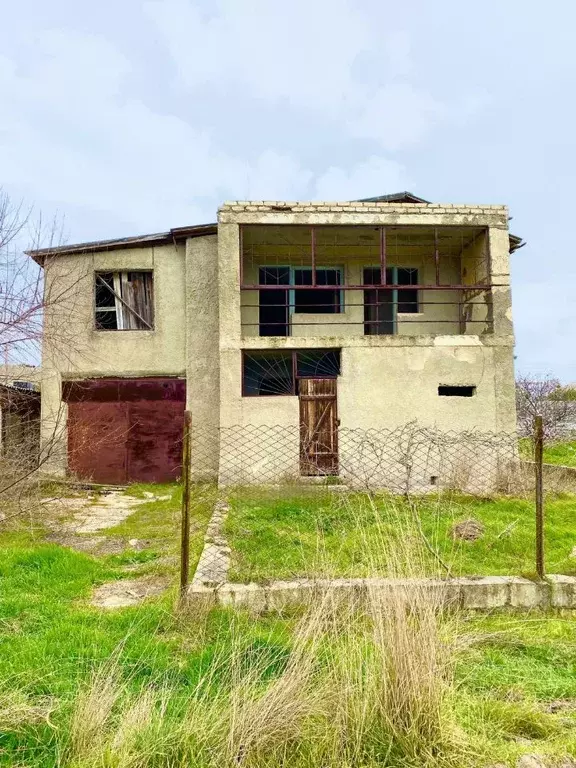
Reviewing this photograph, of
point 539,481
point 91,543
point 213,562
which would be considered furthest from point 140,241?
point 539,481

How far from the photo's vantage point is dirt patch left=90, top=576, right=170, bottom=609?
15.2 feet

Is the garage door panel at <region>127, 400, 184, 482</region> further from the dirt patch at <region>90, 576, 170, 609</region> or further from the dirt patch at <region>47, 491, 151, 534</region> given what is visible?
the dirt patch at <region>90, 576, 170, 609</region>

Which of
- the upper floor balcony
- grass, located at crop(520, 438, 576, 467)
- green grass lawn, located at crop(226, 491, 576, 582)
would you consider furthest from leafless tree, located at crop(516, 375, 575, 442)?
green grass lawn, located at crop(226, 491, 576, 582)

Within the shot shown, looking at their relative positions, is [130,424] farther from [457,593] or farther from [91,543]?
[457,593]

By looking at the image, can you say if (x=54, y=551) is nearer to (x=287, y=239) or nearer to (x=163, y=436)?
(x=163, y=436)

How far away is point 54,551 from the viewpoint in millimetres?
5875

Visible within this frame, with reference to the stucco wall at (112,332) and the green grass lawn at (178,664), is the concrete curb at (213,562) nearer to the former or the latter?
the green grass lawn at (178,664)

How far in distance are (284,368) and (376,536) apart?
26.6 ft

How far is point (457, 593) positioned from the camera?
444 centimetres

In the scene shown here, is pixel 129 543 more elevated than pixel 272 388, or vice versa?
pixel 272 388

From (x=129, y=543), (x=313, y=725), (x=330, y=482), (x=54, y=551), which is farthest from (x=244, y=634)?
(x=330, y=482)

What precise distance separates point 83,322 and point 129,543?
7913 mm

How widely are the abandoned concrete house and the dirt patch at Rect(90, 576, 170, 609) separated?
5.83 meters

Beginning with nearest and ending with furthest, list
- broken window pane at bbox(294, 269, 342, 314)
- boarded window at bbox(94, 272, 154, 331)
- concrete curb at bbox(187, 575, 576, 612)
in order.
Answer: concrete curb at bbox(187, 575, 576, 612), boarded window at bbox(94, 272, 154, 331), broken window pane at bbox(294, 269, 342, 314)
